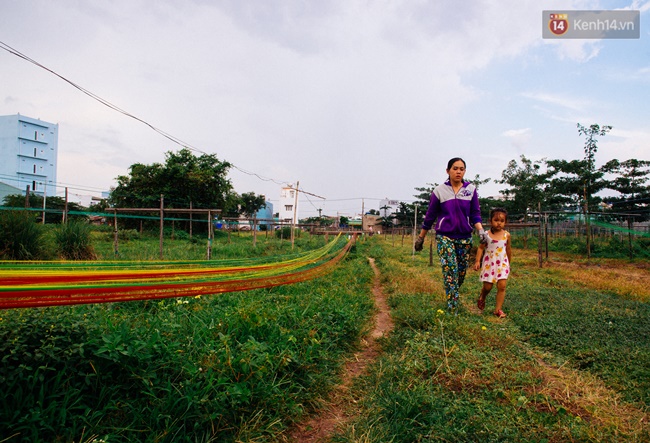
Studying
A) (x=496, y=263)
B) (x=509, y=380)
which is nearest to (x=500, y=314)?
(x=496, y=263)

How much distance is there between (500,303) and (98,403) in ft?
12.6

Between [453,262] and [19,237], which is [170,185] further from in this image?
[453,262]

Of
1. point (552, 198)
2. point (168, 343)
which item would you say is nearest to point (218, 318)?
point (168, 343)

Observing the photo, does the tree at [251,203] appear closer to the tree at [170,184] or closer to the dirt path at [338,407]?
the tree at [170,184]

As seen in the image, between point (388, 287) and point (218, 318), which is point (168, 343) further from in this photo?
point (388, 287)

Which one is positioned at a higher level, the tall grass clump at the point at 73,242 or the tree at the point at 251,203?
the tree at the point at 251,203

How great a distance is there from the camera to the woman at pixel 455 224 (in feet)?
12.5

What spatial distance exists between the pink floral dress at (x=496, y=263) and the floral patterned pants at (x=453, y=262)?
0.32 meters

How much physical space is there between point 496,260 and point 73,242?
848cm

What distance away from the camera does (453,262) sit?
3.83m

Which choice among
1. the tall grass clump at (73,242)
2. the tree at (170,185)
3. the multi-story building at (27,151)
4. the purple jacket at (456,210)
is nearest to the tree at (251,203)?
the multi-story building at (27,151)

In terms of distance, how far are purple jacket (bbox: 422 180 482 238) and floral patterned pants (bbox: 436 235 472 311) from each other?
8cm

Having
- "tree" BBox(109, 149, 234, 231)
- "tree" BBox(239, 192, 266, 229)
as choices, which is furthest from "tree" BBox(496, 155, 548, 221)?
"tree" BBox(239, 192, 266, 229)

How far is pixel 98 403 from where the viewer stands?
65.1 inches
